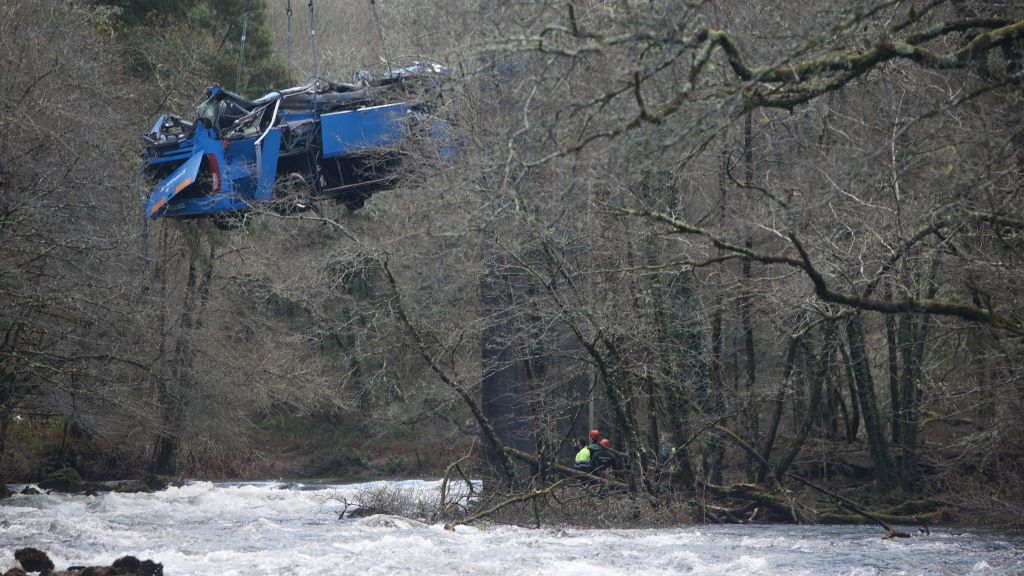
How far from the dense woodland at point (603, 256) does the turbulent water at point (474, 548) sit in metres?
1.58

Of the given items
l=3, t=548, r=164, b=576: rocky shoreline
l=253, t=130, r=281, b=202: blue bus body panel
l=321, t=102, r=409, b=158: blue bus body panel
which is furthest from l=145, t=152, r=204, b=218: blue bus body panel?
l=3, t=548, r=164, b=576: rocky shoreline

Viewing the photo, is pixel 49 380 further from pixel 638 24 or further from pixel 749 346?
pixel 638 24

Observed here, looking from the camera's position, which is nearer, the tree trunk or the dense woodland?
the dense woodland

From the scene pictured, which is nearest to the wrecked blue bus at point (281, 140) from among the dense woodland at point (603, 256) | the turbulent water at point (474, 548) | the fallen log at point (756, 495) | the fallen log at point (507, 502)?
the dense woodland at point (603, 256)

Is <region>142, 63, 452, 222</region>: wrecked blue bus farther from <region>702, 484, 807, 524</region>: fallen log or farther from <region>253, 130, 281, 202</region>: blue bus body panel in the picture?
<region>702, 484, 807, 524</region>: fallen log

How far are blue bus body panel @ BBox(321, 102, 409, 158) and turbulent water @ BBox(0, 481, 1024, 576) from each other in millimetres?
5730

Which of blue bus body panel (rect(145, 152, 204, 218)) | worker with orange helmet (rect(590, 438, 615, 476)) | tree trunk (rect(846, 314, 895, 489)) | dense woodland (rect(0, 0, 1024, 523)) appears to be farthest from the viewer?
tree trunk (rect(846, 314, 895, 489))

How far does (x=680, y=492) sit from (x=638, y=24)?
42.1ft

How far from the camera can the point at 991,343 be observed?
47.2 ft

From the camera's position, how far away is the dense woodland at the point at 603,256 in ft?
28.9

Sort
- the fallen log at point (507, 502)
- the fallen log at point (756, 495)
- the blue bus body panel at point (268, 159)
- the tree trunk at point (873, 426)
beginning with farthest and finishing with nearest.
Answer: the blue bus body panel at point (268, 159) → the tree trunk at point (873, 426) → the fallen log at point (756, 495) → the fallen log at point (507, 502)

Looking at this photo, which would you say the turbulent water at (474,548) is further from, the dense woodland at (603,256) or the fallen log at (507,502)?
the dense woodland at (603,256)

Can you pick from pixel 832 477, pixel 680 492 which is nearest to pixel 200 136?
pixel 680 492

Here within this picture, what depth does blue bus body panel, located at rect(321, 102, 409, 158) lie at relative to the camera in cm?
2025
